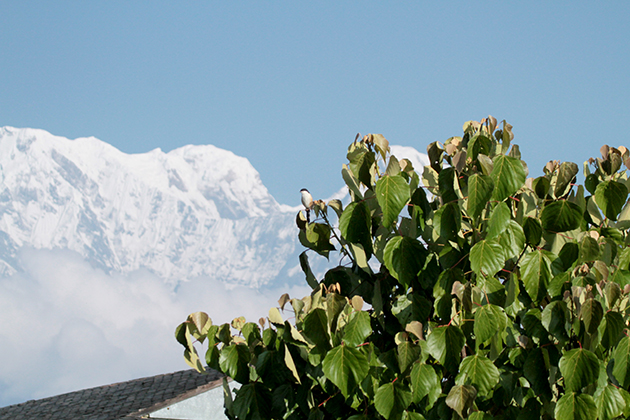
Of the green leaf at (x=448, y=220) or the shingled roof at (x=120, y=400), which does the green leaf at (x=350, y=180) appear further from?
the shingled roof at (x=120, y=400)

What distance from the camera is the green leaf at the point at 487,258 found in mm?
3643

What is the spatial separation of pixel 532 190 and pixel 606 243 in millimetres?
591

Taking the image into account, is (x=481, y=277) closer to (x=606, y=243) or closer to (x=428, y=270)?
(x=428, y=270)

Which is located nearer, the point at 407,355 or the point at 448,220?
the point at 407,355

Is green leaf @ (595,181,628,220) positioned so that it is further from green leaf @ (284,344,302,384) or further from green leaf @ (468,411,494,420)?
green leaf @ (284,344,302,384)

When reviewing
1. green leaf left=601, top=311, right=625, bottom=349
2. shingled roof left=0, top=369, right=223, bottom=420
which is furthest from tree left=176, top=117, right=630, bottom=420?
shingled roof left=0, top=369, right=223, bottom=420

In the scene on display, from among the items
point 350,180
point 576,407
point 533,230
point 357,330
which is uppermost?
point 350,180

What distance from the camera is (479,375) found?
3.64 m

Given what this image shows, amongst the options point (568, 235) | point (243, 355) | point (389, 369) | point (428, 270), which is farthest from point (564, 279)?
point (243, 355)

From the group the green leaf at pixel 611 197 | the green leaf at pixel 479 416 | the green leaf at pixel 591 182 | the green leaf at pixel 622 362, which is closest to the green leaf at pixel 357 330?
the green leaf at pixel 479 416

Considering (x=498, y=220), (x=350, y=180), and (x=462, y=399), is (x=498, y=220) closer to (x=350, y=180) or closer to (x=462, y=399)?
(x=350, y=180)

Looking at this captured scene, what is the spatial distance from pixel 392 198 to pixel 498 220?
0.64 meters

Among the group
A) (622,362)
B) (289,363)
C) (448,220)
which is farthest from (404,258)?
(622,362)

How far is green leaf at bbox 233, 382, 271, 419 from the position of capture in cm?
410
